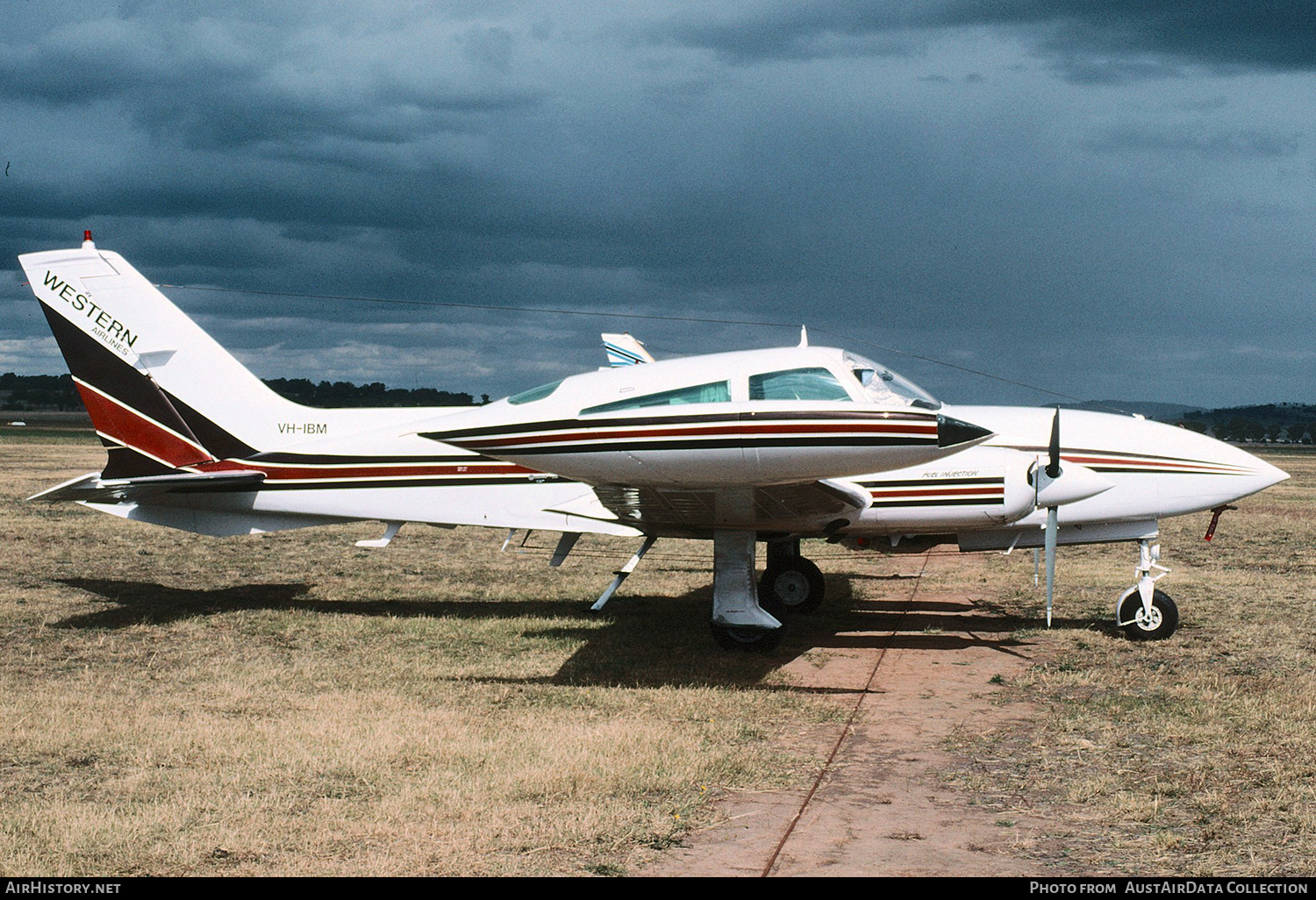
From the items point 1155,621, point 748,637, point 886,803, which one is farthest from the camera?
point 1155,621

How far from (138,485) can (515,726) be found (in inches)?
266

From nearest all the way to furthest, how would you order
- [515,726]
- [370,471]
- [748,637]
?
[515,726] < [748,637] < [370,471]

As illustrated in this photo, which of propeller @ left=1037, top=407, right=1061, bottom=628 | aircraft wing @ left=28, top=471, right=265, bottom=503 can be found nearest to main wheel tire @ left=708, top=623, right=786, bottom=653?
propeller @ left=1037, top=407, right=1061, bottom=628

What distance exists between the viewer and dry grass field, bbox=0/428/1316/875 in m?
5.77

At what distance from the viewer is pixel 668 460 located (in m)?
8.54

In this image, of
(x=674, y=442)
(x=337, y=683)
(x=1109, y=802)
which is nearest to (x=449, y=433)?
(x=674, y=442)

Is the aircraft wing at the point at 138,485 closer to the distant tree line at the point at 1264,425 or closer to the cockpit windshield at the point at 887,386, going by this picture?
the cockpit windshield at the point at 887,386

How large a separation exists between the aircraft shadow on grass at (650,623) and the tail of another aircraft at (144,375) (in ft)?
6.50

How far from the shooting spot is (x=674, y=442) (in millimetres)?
8508

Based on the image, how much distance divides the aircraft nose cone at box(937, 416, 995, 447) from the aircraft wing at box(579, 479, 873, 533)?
1.62 metres

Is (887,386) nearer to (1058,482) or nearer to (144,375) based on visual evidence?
(1058,482)

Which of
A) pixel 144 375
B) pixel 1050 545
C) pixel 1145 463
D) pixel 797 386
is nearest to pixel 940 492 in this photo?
pixel 1050 545

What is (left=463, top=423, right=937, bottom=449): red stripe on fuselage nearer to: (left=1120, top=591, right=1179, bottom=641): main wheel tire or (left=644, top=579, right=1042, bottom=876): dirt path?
(left=644, top=579, right=1042, bottom=876): dirt path
